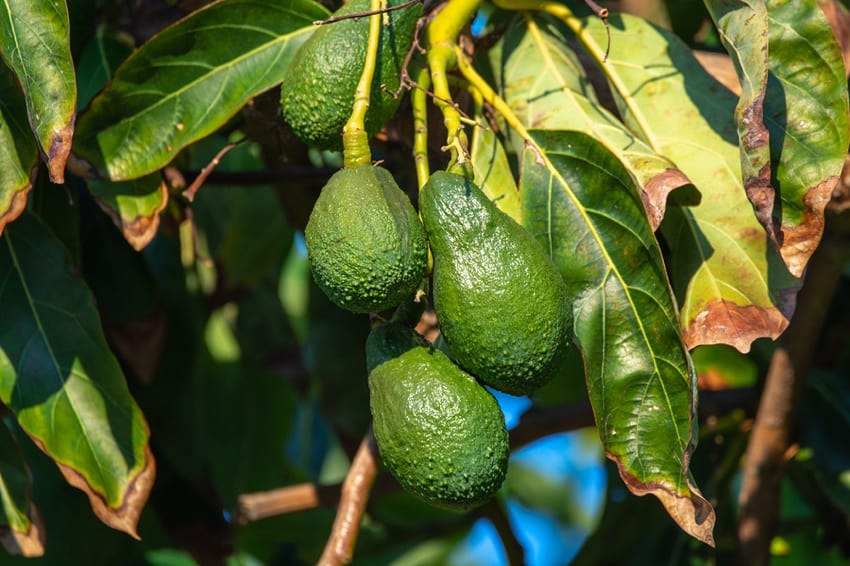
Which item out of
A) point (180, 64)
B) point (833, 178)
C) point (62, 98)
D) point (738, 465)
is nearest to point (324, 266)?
point (62, 98)

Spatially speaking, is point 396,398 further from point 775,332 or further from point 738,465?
point 738,465

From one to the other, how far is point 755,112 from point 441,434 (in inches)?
19.5

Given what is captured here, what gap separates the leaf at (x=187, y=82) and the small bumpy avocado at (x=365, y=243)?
369 mm

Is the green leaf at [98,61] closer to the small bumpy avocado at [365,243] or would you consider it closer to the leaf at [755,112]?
the small bumpy avocado at [365,243]

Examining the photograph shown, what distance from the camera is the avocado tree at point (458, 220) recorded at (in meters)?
1.23

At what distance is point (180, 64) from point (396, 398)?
1.98ft

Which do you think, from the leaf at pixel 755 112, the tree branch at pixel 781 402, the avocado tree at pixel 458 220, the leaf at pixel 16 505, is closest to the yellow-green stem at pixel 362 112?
the avocado tree at pixel 458 220

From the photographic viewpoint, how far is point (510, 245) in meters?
1.25

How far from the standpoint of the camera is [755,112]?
127 cm

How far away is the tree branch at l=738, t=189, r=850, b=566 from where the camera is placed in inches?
74.6

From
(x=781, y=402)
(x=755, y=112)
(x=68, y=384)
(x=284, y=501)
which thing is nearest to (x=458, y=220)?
(x=755, y=112)

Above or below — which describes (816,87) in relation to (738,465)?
above

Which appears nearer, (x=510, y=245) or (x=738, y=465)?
(x=510, y=245)

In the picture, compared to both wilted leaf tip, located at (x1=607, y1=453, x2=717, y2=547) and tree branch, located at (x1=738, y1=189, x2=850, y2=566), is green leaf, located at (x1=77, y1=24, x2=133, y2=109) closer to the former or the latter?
wilted leaf tip, located at (x1=607, y1=453, x2=717, y2=547)
